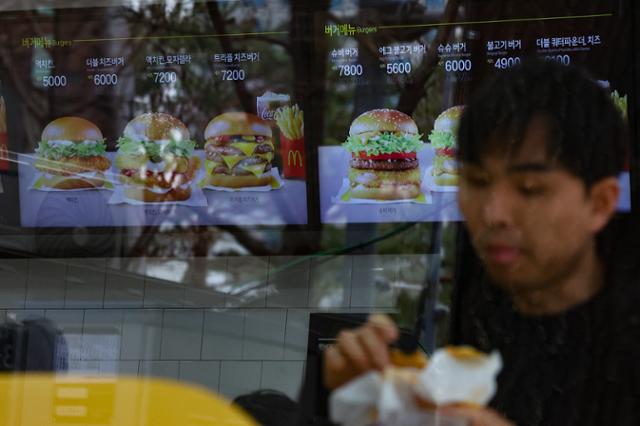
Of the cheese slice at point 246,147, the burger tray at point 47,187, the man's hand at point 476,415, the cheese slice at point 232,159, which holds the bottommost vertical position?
the man's hand at point 476,415

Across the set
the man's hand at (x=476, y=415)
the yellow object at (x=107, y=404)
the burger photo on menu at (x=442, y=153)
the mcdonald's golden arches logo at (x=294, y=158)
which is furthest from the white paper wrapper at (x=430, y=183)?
the man's hand at (x=476, y=415)

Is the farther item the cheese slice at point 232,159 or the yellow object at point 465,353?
the cheese slice at point 232,159

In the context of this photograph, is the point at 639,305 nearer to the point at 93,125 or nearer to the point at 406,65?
the point at 406,65

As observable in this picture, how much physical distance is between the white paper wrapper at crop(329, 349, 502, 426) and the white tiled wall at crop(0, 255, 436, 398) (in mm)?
834

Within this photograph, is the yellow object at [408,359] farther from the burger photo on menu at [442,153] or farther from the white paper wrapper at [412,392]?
the burger photo on menu at [442,153]

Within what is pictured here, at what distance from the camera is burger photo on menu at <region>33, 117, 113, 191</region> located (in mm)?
2779

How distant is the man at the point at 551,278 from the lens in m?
1.28

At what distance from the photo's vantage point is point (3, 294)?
2830mm

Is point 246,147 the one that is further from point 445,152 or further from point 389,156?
point 445,152

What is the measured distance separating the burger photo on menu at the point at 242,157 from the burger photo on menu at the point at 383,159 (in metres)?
0.29

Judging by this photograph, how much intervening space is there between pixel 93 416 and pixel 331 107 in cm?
151

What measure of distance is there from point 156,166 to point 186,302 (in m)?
0.50

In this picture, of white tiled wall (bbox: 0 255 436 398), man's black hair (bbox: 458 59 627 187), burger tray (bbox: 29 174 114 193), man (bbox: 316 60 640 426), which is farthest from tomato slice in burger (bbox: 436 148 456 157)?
burger tray (bbox: 29 174 114 193)

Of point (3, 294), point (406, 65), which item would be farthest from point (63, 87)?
point (406, 65)
